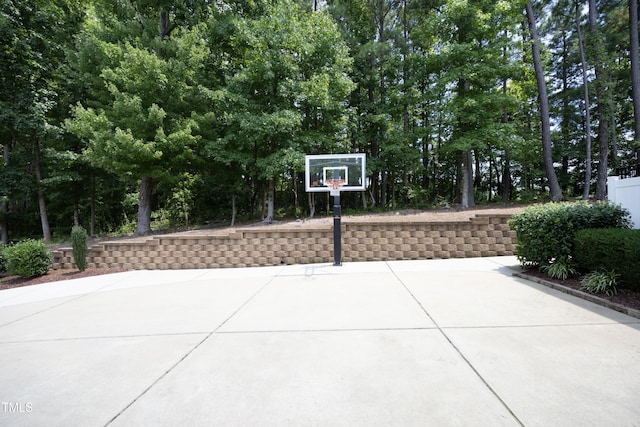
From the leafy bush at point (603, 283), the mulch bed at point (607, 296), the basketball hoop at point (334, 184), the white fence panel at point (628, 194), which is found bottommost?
the mulch bed at point (607, 296)

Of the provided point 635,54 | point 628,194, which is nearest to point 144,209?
point 628,194

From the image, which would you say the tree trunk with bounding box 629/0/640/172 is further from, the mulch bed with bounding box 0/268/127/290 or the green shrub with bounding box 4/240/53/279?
the green shrub with bounding box 4/240/53/279

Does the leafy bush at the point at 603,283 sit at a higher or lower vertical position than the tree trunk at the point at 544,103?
lower

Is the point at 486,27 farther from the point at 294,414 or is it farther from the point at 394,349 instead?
the point at 294,414

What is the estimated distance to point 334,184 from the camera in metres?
7.00

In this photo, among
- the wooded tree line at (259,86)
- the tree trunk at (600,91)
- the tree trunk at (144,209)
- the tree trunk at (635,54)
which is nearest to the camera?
the wooded tree line at (259,86)

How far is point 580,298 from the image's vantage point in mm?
3480

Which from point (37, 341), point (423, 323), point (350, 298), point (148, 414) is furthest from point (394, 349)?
point (37, 341)

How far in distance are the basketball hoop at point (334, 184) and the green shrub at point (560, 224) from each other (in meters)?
3.90

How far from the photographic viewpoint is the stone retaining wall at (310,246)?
21.2ft

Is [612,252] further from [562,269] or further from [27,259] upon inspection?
[27,259]

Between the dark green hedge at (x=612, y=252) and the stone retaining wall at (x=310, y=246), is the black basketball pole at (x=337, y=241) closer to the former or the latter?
the stone retaining wall at (x=310, y=246)

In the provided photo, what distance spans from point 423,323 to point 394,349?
688 mm

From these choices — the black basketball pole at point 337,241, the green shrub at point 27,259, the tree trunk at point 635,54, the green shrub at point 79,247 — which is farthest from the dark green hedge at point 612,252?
the tree trunk at point 635,54
